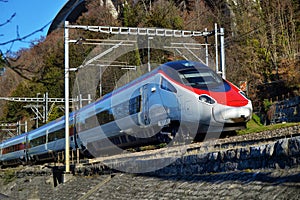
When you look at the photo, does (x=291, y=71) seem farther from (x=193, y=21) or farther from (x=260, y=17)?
(x=193, y=21)

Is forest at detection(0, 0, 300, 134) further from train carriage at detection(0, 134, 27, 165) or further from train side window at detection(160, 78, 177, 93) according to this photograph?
train side window at detection(160, 78, 177, 93)

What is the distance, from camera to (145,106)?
14750mm

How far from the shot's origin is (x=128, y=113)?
16031 mm

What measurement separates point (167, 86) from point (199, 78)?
0.95 m

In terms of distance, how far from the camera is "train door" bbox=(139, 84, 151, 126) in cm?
1459

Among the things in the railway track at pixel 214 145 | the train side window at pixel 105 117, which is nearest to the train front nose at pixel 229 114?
the railway track at pixel 214 145

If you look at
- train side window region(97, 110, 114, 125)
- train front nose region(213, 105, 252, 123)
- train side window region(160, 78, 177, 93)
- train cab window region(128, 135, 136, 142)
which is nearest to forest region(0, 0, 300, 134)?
train side window region(97, 110, 114, 125)

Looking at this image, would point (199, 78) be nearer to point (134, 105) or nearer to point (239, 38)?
point (134, 105)

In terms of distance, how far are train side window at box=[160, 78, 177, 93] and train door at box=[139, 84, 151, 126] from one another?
907 mm

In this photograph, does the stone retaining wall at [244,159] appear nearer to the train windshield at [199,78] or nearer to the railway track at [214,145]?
the railway track at [214,145]

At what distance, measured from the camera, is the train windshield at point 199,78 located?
13.4 meters

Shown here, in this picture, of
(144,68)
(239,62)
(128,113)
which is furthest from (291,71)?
(128,113)

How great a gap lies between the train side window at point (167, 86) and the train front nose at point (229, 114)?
4.30 ft

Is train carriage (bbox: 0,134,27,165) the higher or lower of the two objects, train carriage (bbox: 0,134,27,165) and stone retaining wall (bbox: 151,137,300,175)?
the lower
